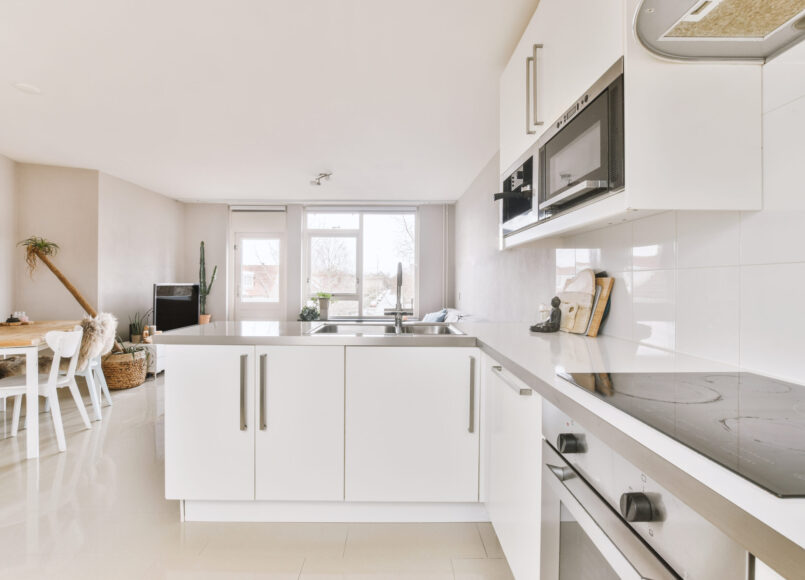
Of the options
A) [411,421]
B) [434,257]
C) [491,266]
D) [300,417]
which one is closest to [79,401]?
[300,417]

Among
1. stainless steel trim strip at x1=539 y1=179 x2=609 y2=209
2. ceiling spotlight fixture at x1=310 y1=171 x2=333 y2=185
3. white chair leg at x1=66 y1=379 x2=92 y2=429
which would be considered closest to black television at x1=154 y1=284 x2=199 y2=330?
white chair leg at x1=66 y1=379 x2=92 y2=429

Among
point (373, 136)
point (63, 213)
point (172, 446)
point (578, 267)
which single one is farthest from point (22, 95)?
point (578, 267)

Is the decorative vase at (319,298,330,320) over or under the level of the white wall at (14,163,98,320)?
under

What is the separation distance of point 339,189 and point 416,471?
4.31m

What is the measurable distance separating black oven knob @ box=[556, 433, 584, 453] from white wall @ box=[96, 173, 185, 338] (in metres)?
5.31

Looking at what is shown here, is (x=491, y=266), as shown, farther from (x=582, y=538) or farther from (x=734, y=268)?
(x=582, y=538)

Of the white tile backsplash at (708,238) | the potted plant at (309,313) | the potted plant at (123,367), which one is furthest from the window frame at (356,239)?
the white tile backsplash at (708,238)

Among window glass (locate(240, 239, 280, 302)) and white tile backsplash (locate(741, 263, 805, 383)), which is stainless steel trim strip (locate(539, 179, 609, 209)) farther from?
window glass (locate(240, 239, 280, 302))

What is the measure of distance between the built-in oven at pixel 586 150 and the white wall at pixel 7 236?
17.7ft

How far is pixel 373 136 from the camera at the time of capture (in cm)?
345

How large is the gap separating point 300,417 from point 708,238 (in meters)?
1.62

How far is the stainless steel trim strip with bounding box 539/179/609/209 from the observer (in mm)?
1120

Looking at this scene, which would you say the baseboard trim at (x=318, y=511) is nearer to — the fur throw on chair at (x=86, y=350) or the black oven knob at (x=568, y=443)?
the black oven knob at (x=568, y=443)

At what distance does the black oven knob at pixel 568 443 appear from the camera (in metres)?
0.83
